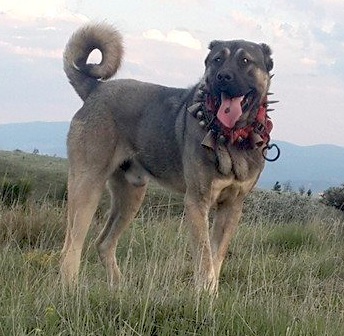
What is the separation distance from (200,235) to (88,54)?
2.35 m

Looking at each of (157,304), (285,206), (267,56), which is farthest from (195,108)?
(285,206)

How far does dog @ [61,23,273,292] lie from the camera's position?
19.7 feet

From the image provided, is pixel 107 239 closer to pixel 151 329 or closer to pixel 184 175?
pixel 184 175

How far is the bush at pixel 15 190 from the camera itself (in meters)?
10.4

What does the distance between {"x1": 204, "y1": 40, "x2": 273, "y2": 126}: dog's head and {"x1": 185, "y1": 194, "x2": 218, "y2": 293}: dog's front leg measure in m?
0.76

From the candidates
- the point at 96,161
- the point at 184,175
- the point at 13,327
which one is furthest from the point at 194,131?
the point at 13,327

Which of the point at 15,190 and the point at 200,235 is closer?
the point at 200,235

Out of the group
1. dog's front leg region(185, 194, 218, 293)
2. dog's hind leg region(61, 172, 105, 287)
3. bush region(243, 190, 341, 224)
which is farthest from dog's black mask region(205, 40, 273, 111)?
bush region(243, 190, 341, 224)

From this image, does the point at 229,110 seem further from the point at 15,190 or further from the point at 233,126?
the point at 15,190

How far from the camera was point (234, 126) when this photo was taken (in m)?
5.98

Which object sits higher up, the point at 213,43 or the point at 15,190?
the point at 213,43

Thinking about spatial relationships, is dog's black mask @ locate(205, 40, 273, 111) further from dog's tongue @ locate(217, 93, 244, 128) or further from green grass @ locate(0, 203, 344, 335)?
green grass @ locate(0, 203, 344, 335)

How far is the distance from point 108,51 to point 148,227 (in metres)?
2.41

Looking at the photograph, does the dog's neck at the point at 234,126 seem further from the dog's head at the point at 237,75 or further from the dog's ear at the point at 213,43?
the dog's ear at the point at 213,43
